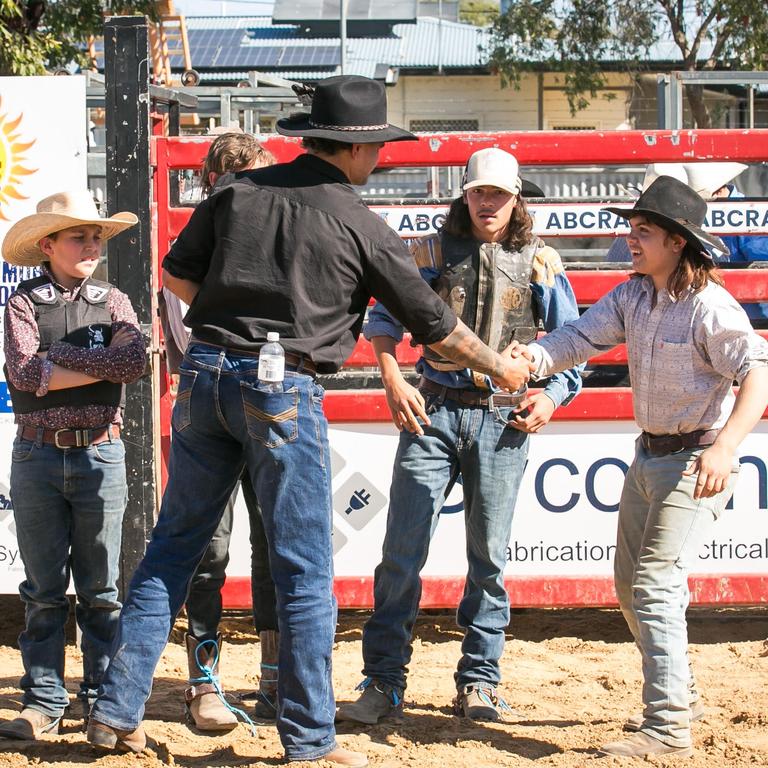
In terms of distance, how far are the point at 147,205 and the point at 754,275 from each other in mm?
2737

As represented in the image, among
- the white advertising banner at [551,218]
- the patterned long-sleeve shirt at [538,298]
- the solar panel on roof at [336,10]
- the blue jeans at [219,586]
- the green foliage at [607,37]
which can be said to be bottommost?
the blue jeans at [219,586]

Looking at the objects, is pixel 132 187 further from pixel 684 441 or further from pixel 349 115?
pixel 684 441

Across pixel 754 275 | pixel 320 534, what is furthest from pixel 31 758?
pixel 754 275

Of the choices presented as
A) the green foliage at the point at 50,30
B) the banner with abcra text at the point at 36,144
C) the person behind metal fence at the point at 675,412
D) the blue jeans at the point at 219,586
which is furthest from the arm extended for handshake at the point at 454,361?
the green foliage at the point at 50,30

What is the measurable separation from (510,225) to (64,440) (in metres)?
1.82

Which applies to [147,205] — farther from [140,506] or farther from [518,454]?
[518,454]

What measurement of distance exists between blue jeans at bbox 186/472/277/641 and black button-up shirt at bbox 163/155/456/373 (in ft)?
2.84

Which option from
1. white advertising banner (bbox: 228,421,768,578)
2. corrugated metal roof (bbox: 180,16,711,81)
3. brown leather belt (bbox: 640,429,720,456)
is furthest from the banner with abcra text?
corrugated metal roof (bbox: 180,16,711,81)

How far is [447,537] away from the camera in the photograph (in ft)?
18.7

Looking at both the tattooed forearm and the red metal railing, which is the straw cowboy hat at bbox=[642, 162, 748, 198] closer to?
the red metal railing

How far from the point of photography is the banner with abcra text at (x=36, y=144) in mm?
5352

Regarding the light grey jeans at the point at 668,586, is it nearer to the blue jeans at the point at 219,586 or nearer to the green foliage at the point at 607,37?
the blue jeans at the point at 219,586

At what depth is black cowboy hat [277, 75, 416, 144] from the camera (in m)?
3.92

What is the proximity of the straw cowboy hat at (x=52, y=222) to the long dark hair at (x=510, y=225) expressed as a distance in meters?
1.21
